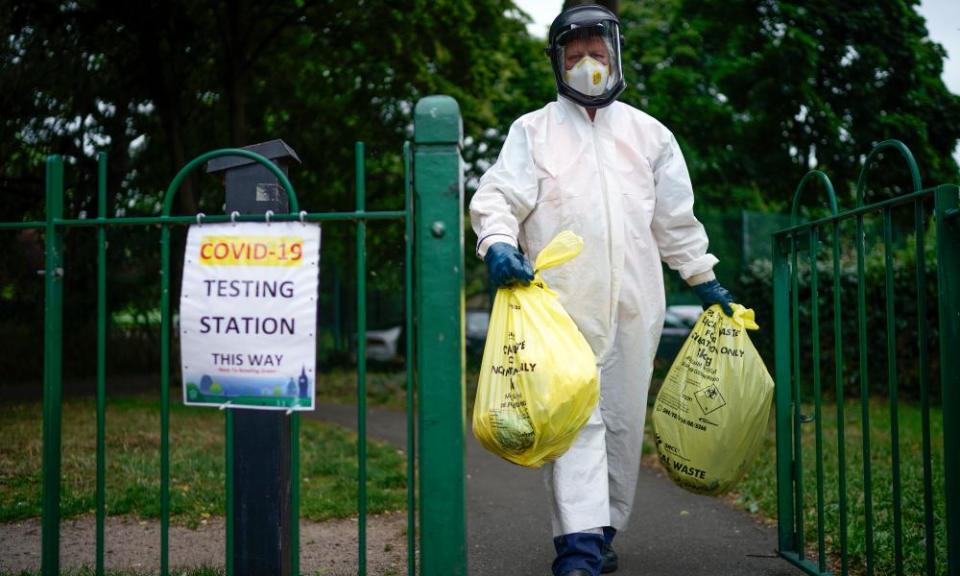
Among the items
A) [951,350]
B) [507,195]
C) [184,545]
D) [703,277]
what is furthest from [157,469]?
[951,350]

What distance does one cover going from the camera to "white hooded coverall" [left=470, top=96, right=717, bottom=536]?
3012 mm

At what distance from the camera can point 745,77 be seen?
1266cm

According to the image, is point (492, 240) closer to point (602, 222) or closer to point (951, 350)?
point (602, 222)

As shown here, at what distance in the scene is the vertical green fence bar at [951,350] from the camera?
2.31 metres

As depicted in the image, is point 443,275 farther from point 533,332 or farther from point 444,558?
point 444,558

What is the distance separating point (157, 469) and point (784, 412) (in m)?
3.82

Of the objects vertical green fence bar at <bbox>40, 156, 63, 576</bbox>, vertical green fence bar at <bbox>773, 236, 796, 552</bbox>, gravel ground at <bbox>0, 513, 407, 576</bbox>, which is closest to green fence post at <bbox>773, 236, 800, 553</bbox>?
vertical green fence bar at <bbox>773, 236, 796, 552</bbox>

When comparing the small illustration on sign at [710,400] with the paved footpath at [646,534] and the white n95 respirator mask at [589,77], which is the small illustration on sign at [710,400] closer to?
the paved footpath at [646,534]

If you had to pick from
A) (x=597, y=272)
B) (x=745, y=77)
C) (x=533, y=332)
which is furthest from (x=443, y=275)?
(x=745, y=77)

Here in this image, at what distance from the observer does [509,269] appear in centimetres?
271

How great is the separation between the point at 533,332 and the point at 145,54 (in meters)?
8.60

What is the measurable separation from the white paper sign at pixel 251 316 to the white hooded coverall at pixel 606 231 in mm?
784

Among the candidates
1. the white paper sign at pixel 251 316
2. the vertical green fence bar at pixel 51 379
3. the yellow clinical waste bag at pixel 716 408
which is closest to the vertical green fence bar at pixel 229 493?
the white paper sign at pixel 251 316

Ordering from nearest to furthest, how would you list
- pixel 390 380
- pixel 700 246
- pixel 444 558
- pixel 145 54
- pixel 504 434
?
pixel 444 558, pixel 504 434, pixel 700 246, pixel 145 54, pixel 390 380
